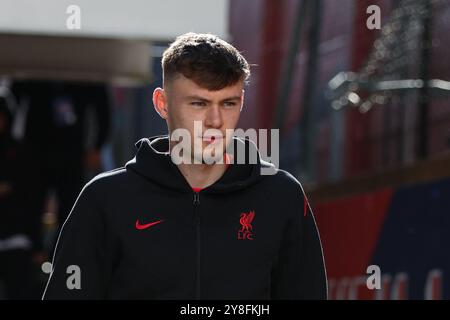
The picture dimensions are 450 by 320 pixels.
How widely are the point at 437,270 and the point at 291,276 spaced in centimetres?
273

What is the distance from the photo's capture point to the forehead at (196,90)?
3.07 metres

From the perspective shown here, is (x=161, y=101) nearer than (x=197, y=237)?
No

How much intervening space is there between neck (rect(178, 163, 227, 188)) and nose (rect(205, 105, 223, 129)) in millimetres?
191

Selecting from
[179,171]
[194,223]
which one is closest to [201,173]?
[179,171]

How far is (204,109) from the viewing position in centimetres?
308

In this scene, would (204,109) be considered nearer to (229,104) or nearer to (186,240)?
(229,104)

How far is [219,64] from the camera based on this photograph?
3098 millimetres

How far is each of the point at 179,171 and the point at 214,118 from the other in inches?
9.5

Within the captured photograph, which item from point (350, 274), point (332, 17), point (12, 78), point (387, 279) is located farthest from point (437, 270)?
point (12, 78)

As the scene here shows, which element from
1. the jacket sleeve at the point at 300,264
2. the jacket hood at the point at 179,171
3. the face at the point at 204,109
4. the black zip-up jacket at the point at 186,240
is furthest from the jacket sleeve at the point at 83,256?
the jacket sleeve at the point at 300,264

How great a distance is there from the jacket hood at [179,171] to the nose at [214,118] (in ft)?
0.60

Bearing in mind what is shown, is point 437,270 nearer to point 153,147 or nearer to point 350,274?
point 350,274

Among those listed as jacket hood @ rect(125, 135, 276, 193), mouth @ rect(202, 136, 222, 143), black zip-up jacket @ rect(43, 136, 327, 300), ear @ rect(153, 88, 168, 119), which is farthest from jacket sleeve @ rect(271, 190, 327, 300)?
ear @ rect(153, 88, 168, 119)

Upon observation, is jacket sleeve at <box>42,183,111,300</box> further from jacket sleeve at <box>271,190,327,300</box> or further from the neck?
jacket sleeve at <box>271,190,327,300</box>
